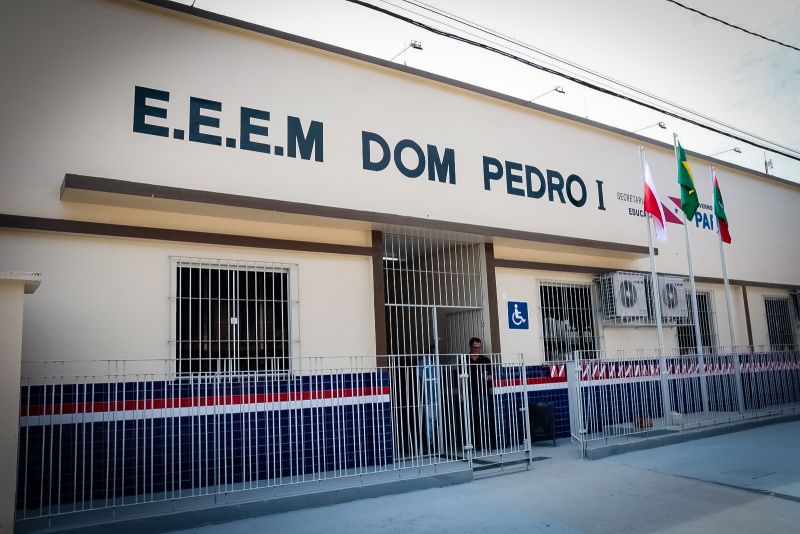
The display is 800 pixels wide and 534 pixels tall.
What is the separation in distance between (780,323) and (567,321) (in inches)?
329

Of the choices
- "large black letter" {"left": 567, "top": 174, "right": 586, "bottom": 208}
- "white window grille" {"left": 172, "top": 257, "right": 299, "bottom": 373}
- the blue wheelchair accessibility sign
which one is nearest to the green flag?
"large black letter" {"left": 567, "top": 174, "right": 586, "bottom": 208}

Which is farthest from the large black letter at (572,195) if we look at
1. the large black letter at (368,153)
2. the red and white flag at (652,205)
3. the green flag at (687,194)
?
the large black letter at (368,153)

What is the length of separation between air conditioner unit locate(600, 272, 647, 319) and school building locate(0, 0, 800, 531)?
0.19 feet

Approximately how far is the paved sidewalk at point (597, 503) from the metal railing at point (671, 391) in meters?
1.25

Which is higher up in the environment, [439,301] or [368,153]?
[368,153]

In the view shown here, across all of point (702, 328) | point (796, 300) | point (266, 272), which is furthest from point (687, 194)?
point (266, 272)

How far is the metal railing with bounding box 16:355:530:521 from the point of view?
680cm

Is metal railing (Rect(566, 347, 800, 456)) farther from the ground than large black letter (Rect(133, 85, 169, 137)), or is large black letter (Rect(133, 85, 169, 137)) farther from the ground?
large black letter (Rect(133, 85, 169, 137))

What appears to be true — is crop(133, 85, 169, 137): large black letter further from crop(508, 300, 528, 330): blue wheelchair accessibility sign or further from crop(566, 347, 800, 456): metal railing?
crop(566, 347, 800, 456): metal railing

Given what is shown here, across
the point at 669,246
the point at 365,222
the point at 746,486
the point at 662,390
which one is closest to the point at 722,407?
the point at 662,390

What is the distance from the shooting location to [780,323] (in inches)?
671

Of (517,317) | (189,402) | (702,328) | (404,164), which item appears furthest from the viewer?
(702,328)

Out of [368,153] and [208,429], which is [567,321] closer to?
[368,153]

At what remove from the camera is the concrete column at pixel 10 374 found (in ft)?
18.0
